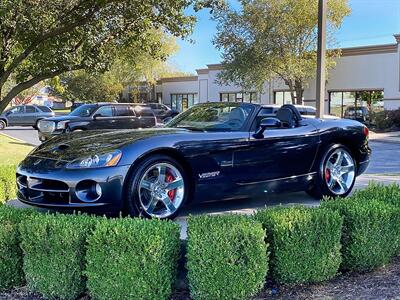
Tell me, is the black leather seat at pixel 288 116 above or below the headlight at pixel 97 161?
above

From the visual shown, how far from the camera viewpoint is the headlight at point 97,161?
4684mm

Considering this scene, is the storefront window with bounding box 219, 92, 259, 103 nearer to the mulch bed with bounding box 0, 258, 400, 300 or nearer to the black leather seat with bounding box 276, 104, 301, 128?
the black leather seat with bounding box 276, 104, 301, 128

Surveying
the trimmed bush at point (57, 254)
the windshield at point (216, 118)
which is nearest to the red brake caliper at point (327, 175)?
the windshield at point (216, 118)

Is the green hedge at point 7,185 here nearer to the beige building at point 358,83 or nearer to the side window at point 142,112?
the side window at point 142,112

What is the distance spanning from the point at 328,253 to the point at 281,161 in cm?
196

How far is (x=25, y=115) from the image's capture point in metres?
32.8

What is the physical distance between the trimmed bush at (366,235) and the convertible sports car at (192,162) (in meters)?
1.39

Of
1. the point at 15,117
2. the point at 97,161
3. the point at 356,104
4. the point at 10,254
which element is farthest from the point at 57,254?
the point at 356,104

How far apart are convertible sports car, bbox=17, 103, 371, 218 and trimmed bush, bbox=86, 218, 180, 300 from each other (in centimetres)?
96

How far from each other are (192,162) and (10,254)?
1.98 m

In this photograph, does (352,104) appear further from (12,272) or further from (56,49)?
(12,272)

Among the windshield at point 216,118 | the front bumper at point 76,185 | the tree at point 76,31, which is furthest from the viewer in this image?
the tree at point 76,31

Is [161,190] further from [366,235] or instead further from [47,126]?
[47,126]

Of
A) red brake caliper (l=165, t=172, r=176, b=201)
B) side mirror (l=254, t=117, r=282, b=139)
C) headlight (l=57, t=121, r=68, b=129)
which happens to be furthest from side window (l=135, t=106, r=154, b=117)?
red brake caliper (l=165, t=172, r=176, b=201)
